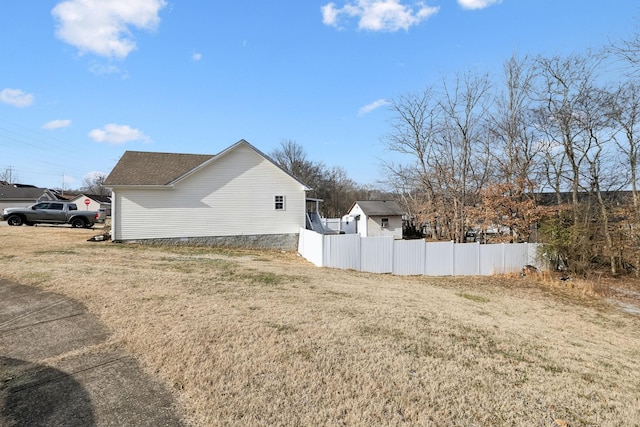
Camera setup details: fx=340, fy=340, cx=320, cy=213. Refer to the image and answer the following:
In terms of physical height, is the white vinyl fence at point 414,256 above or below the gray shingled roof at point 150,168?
below

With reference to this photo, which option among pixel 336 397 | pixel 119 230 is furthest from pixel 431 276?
pixel 119 230

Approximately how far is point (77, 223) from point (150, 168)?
7.20 meters

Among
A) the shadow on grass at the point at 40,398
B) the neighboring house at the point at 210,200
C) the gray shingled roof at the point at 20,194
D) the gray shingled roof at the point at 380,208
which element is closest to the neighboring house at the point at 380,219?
the gray shingled roof at the point at 380,208

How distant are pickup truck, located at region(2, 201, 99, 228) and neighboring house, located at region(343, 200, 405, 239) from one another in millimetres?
22801

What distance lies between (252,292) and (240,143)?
11.9 metres

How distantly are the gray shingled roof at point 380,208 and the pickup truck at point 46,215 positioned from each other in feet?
75.4

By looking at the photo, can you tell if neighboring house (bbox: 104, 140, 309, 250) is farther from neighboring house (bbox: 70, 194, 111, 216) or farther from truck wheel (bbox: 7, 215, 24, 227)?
neighboring house (bbox: 70, 194, 111, 216)

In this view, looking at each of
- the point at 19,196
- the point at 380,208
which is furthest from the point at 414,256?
the point at 19,196

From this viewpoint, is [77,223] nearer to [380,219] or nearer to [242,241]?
[242,241]

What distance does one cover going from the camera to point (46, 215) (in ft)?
66.2

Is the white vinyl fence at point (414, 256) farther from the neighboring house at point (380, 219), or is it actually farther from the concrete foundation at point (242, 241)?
the neighboring house at point (380, 219)

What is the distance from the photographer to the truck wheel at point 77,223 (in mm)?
20842

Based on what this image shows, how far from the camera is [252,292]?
7.31m

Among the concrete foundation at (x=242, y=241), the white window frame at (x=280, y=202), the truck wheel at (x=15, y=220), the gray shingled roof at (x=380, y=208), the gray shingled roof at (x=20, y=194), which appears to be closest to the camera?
the concrete foundation at (x=242, y=241)
